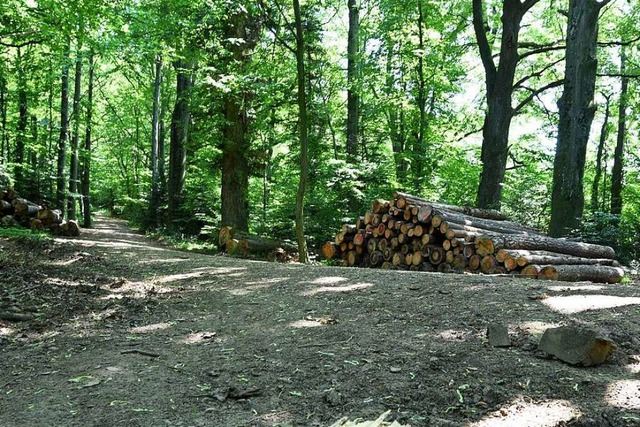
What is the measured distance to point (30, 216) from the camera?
545 inches

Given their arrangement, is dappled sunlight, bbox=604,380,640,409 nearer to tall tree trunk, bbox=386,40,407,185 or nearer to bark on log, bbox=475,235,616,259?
bark on log, bbox=475,235,616,259

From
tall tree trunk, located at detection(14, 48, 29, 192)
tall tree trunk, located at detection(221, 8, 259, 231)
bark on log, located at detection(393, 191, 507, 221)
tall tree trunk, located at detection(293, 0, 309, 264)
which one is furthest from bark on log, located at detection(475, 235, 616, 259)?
tall tree trunk, located at detection(14, 48, 29, 192)

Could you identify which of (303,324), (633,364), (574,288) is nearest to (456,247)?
(574,288)

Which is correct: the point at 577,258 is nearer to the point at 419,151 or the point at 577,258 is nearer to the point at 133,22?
the point at 419,151

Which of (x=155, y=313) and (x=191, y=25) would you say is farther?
(x=191, y=25)

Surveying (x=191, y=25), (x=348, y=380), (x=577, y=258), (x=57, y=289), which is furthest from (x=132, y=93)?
(x=348, y=380)

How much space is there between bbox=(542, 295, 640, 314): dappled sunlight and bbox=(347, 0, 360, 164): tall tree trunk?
28.4 ft

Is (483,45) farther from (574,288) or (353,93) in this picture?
(574,288)

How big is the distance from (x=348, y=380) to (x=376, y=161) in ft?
37.4

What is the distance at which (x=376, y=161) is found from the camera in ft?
46.1

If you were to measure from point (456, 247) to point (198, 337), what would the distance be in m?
4.99

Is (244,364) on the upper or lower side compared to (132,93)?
lower

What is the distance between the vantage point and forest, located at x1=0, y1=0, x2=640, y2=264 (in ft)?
33.2

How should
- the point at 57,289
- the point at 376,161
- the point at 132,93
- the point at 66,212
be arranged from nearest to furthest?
the point at 57,289, the point at 376,161, the point at 66,212, the point at 132,93
